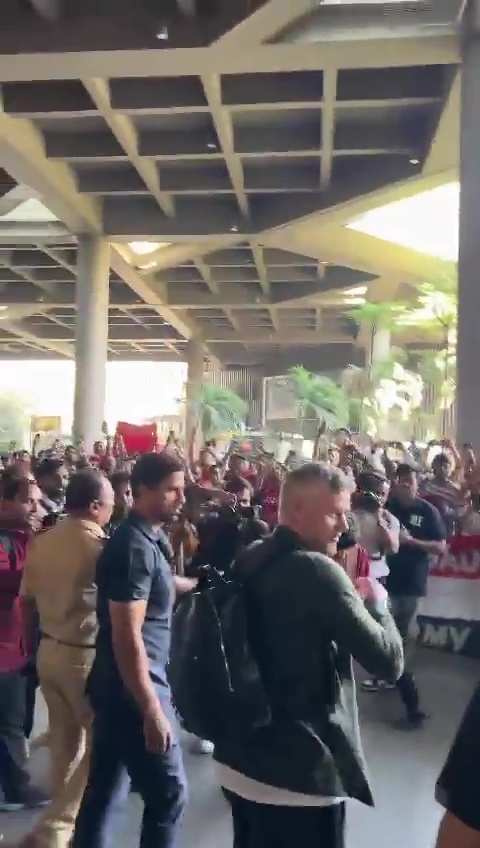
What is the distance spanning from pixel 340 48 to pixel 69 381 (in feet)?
130

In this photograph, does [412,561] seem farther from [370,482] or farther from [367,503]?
[367,503]

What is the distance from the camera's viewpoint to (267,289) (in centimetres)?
2791

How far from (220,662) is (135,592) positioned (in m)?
0.67

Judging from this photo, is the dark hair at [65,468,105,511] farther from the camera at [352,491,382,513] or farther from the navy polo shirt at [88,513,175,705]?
the camera at [352,491,382,513]

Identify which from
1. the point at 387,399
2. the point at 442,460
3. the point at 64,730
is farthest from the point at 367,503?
the point at 387,399

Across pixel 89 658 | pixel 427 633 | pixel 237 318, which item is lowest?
pixel 427 633

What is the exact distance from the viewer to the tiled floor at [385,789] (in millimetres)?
4074

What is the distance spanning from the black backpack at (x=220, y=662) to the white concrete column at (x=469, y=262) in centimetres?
954

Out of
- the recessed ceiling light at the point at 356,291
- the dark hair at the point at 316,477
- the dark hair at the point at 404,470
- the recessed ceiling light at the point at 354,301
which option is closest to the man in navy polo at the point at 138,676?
the dark hair at the point at 316,477

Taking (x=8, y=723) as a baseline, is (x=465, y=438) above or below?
above

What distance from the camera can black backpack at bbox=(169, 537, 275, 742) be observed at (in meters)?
2.25

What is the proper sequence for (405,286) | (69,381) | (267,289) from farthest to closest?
(69,381)
(267,289)
(405,286)

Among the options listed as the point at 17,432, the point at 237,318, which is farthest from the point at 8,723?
the point at 17,432

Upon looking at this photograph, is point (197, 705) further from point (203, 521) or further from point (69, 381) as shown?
point (69, 381)
